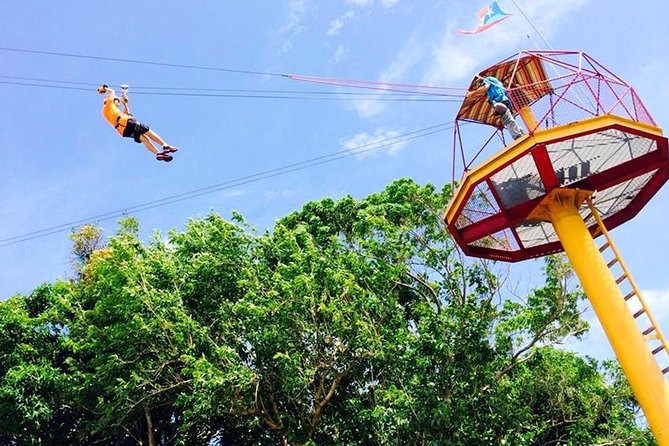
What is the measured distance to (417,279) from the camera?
55.1 feet

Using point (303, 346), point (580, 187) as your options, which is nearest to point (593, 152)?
point (580, 187)

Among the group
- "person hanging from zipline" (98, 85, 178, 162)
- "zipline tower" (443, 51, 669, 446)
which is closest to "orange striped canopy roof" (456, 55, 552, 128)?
"zipline tower" (443, 51, 669, 446)

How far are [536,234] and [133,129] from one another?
8.80m

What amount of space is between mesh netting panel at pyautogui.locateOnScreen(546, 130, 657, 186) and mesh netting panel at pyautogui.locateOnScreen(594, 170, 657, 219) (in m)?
0.74

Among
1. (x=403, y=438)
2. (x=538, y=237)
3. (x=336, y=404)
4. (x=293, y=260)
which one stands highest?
(x=293, y=260)

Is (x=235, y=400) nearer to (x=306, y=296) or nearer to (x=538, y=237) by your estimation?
(x=306, y=296)

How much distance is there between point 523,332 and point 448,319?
223cm

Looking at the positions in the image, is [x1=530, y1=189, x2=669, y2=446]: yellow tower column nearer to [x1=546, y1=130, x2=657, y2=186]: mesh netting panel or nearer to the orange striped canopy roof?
[x1=546, y1=130, x2=657, y2=186]: mesh netting panel

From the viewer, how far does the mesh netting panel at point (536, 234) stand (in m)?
13.8

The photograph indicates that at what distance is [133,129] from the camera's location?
9938 mm

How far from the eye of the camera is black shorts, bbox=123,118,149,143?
9.91 m

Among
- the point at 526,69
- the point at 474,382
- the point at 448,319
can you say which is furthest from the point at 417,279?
the point at 526,69

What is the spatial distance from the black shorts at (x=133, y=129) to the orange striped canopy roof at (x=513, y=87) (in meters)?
6.40

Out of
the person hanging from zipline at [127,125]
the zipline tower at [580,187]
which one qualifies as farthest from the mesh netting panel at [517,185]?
the person hanging from zipline at [127,125]
